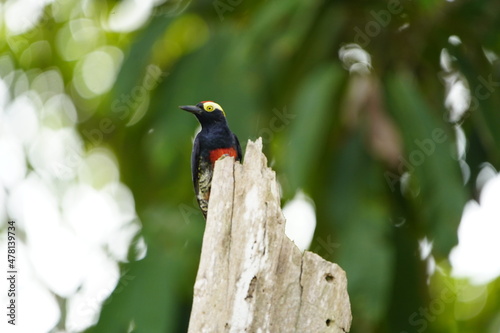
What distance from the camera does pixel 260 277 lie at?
13.3ft

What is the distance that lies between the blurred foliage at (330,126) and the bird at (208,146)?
0.60 m

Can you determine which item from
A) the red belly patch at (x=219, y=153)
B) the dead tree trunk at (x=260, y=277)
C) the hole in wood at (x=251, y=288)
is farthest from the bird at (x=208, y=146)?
the hole in wood at (x=251, y=288)

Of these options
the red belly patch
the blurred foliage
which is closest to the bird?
the red belly patch

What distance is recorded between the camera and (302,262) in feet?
13.7

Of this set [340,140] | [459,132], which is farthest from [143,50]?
[459,132]

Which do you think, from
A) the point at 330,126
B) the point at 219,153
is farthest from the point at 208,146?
the point at 330,126

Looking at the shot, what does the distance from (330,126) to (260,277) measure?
3.26 metres

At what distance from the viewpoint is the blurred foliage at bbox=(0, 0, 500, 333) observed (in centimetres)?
637

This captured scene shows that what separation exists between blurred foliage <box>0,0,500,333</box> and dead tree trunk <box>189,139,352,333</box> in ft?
6.28

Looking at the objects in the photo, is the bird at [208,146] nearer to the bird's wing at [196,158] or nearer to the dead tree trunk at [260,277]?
the bird's wing at [196,158]

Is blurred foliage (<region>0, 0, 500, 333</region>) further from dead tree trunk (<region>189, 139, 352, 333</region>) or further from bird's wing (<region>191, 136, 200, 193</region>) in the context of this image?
dead tree trunk (<region>189, 139, 352, 333</region>)

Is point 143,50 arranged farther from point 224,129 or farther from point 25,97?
point 25,97

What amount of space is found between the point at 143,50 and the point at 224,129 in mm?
2245

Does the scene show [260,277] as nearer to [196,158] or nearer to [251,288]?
[251,288]
